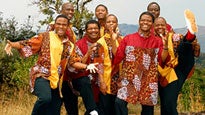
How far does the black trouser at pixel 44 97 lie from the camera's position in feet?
20.6

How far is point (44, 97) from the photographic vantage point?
6254 millimetres

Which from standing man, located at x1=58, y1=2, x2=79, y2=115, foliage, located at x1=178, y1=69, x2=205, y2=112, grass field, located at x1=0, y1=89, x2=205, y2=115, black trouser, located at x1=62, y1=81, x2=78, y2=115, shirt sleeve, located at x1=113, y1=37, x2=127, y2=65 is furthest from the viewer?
foliage, located at x1=178, y1=69, x2=205, y2=112

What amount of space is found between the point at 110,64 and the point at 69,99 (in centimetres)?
102

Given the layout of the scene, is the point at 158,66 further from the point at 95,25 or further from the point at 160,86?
the point at 95,25

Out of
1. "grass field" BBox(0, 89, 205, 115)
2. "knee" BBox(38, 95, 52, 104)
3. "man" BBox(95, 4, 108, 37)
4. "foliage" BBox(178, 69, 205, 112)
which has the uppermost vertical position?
"man" BBox(95, 4, 108, 37)

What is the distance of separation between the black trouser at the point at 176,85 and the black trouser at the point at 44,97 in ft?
5.21

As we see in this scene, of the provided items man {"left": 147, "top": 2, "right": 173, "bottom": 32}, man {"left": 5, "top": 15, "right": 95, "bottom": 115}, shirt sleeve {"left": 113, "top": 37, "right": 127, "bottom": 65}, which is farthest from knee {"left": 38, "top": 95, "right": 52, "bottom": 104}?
man {"left": 147, "top": 2, "right": 173, "bottom": 32}

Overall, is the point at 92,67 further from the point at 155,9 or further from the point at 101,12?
the point at 155,9

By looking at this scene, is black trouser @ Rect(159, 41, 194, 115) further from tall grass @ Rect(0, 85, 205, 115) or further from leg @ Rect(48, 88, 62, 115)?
tall grass @ Rect(0, 85, 205, 115)

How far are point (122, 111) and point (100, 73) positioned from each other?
0.74 m

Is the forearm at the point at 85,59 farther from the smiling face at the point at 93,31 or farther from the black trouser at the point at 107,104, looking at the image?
the black trouser at the point at 107,104

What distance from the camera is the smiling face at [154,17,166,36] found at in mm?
6586

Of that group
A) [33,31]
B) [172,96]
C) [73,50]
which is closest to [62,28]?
[73,50]

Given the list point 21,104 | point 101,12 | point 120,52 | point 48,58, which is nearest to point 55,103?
point 48,58
